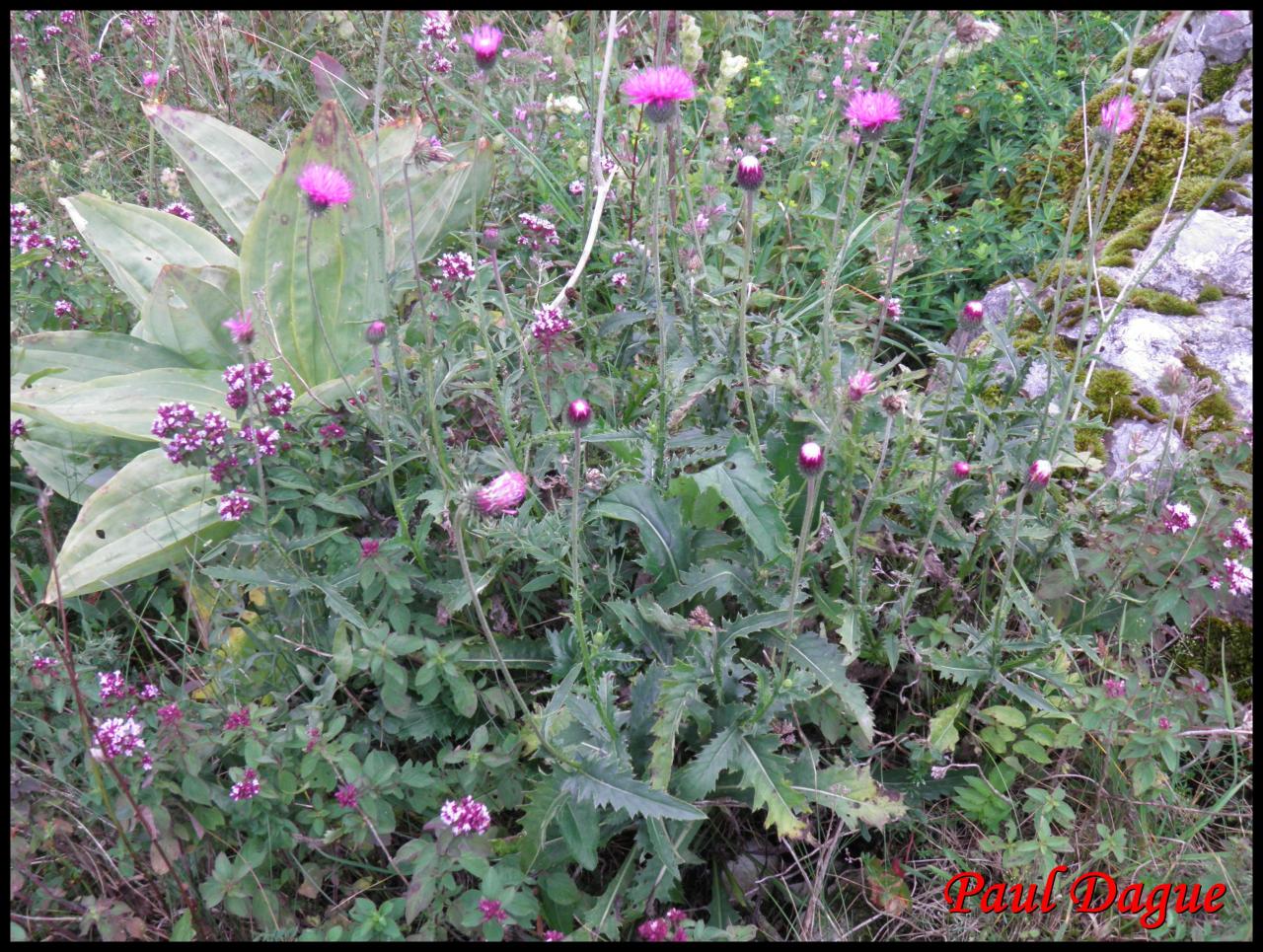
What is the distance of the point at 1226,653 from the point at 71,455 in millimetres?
3080

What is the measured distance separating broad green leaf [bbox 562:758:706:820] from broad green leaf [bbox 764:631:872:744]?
0.37 m

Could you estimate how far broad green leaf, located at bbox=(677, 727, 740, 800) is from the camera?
5.47 feet

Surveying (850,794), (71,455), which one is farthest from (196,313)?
(850,794)

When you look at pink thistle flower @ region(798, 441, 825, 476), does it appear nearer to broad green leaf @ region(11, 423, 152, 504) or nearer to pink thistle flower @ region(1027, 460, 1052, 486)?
pink thistle flower @ region(1027, 460, 1052, 486)

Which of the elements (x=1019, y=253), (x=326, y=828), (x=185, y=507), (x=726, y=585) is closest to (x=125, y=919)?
(x=326, y=828)

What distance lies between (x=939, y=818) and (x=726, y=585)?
2.31 feet

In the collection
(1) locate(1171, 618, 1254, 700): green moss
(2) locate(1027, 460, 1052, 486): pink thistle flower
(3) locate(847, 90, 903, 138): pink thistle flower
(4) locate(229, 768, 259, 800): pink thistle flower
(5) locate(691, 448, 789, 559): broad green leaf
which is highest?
(3) locate(847, 90, 903, 138): pink thistle flower

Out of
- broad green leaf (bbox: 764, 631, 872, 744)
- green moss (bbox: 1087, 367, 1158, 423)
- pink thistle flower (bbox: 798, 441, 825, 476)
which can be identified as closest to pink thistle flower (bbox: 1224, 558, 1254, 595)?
green moss (bbox: 1087, 367, 1158, 423)

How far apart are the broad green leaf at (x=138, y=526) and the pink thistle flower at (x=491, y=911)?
1.15 m

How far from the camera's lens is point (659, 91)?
1708 mm

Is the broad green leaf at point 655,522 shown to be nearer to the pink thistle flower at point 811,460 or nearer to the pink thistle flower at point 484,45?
the pink thistle flower at point 811,460

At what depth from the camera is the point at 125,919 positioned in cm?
165

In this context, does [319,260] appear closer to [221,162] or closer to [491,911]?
[221,162]

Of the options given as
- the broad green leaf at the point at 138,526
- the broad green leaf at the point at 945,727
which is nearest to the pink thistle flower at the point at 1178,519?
the broad green leaf at the point at 945,727
